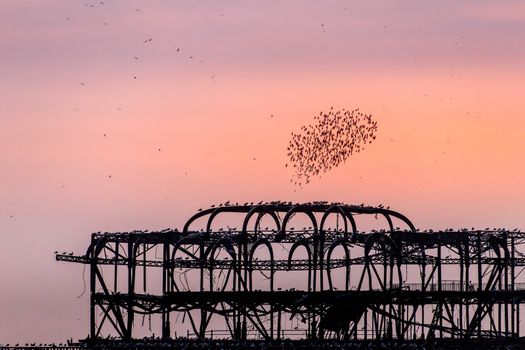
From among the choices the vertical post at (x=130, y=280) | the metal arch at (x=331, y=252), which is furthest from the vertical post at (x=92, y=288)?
the metal arch at (x=331, y=252)

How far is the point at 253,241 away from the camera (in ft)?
343

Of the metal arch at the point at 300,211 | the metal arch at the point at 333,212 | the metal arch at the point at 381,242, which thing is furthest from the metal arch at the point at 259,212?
the metal arch at the point at 381,242

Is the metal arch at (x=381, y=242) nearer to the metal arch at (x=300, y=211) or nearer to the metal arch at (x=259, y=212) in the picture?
the metal arch at (x=300, y=211)

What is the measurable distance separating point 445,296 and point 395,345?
6248 millimetres

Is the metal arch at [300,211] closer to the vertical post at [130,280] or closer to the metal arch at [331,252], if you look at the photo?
the metal arch at [331,252]

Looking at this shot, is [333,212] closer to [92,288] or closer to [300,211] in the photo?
[300,211]

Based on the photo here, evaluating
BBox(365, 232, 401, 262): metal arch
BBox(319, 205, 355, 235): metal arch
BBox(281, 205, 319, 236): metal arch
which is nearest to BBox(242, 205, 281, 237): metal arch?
BBox(281, 205, 319, 236): metal arch

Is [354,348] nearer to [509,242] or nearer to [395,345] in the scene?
[395,345]

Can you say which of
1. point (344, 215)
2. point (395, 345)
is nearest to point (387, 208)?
point (344, 215)

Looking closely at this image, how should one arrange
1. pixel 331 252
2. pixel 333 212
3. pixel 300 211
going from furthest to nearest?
pixel 333 212
pixel 300 211
pixel 331 252

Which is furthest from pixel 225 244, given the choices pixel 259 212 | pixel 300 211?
pixel 300 211

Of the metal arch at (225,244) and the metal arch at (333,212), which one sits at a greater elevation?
the metal arch at (333,212)

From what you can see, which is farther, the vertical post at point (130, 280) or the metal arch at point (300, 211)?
the vertical post at point (130, 280)

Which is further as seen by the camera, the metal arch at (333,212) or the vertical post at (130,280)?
the vertical post at (130,280)
